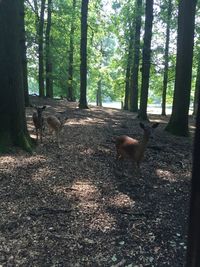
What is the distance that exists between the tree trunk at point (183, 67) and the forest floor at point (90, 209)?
11.8 ft

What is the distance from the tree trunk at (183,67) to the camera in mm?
12164

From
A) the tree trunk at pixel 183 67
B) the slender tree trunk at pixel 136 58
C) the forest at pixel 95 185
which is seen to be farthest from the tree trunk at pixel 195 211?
the slender tree trunk at pixel 136 58

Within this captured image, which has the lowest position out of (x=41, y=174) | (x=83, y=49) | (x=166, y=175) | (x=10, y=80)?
(x=166, y=175)

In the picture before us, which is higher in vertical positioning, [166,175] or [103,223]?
[166,175]

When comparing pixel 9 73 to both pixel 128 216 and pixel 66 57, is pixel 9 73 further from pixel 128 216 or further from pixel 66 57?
pixel 66 57

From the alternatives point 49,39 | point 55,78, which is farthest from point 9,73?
point 55,78

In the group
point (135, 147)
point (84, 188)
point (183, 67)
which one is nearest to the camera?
point (84, 188)

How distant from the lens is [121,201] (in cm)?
588

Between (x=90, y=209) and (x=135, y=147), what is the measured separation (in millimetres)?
2201

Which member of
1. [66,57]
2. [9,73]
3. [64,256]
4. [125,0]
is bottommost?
[64,256]

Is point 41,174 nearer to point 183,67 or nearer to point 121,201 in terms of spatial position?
point 121,201

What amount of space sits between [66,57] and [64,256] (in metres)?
26.0

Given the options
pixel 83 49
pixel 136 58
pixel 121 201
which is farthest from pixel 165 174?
pixel 136 58

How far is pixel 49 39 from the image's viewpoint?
24469 mm
